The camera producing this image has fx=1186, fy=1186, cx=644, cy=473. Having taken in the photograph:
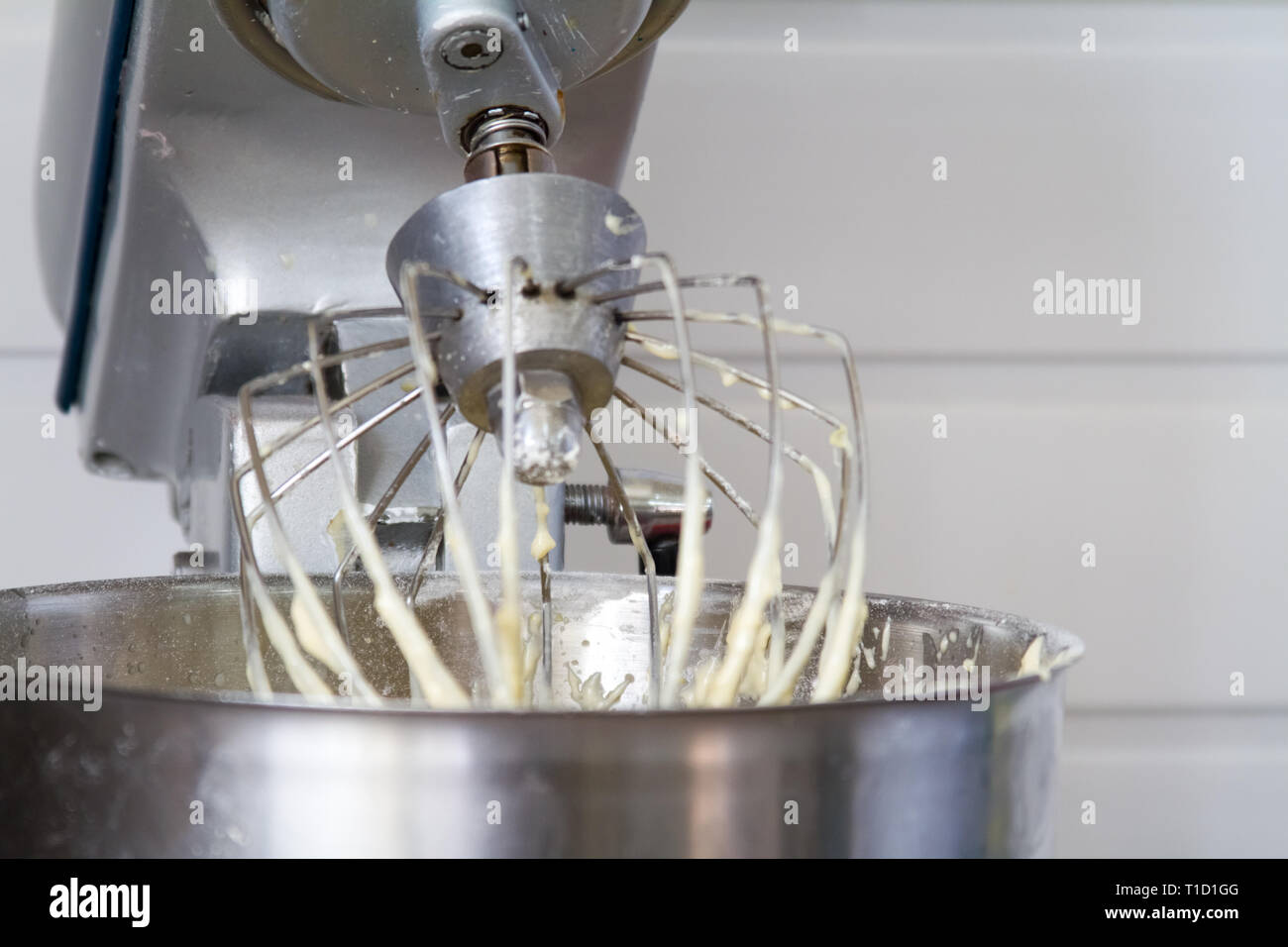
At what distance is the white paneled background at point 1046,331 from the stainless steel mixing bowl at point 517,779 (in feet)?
1.46

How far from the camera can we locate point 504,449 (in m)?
0.23

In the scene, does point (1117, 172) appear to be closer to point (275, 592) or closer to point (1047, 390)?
point (1047, 390)

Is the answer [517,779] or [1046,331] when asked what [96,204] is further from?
[1046,331]

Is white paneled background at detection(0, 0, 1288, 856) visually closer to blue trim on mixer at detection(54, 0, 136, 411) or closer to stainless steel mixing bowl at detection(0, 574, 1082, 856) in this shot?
blue trim on mixer at detection(54, 0, 136, 411)

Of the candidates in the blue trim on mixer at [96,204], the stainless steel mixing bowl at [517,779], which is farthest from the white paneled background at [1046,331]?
the stainless steel mixing bowl at [517,779]

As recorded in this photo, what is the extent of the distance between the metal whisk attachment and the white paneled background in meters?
0.28

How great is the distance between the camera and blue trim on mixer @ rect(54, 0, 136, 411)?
31 centimetres

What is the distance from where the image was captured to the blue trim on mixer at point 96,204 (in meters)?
0.31

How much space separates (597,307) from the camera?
0.78 feet

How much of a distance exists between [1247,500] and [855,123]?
304 mm

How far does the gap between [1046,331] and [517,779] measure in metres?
0.54

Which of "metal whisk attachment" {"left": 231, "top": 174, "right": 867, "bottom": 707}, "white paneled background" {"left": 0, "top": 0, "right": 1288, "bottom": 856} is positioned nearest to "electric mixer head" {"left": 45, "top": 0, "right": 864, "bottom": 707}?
"metal whisk attachment" {"left": 231, "top": 174, "right": 867, "bottom": 707}

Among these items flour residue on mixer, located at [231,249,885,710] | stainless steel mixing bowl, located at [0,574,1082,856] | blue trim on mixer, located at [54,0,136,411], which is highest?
blue trim on mixer, located at [54,0,136,411]

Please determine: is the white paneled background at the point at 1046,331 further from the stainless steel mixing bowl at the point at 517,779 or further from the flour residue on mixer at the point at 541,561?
the stainless steel mixing bowl at the point at 517,779
